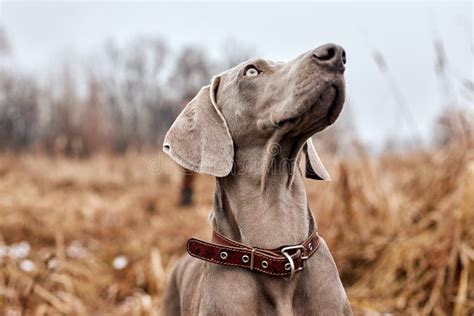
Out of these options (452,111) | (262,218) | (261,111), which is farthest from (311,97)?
(452,111)

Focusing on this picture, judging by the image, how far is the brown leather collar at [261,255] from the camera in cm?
217

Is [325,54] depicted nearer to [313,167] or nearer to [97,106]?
[313,167]

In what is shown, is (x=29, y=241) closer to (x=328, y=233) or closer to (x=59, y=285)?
(x=59, y=285)

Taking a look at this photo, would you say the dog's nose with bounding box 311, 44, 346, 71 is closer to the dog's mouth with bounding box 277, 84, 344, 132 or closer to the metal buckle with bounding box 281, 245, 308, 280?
the dog's mouth with bounding box 277, 84, 344, 132

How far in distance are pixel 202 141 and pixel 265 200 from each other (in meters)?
0.35

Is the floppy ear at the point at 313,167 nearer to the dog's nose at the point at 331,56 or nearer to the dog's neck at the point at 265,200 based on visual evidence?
the dog's neck at the point at 265,200

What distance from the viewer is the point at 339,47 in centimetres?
202

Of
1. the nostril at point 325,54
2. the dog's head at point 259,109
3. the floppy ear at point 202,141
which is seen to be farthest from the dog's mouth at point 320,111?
the floppy ear at point 202,141

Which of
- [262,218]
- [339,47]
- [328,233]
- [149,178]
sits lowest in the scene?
[149,178]

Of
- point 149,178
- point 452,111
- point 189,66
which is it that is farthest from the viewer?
point 189,66

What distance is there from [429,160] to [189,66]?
1711 centimetres

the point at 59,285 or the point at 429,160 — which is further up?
the point at 429,160

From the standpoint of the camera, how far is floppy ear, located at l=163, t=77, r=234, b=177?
7.62 feet

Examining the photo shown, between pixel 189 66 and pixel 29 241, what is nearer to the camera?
pixel 29 241
